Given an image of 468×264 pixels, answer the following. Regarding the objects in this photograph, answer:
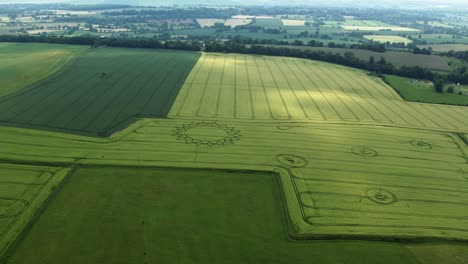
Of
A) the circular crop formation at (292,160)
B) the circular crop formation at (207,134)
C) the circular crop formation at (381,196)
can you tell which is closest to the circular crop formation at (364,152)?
the circular crop formation at (292,160)

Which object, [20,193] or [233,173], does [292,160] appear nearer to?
[233,173]

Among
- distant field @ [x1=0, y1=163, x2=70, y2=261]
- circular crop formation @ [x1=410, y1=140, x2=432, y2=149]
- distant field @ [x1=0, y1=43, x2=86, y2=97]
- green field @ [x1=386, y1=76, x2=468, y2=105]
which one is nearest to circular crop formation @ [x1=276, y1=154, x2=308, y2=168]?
circular crop formation @ [x1=410, y1=140, x2=432, y2=149]

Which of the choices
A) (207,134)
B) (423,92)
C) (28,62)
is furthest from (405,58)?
(28,62)

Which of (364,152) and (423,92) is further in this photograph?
(423,92)

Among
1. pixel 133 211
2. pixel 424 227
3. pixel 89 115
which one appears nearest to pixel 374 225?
pixel 424 227

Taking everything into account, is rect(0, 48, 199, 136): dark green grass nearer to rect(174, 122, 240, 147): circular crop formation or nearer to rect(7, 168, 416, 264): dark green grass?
rect(174, 122, 240, 147): circular crop formation

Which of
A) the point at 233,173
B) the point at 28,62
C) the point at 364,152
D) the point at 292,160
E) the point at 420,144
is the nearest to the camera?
the point at 233,173

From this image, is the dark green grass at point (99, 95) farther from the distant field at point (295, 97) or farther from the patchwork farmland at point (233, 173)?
the distant field at point (295, 97)
